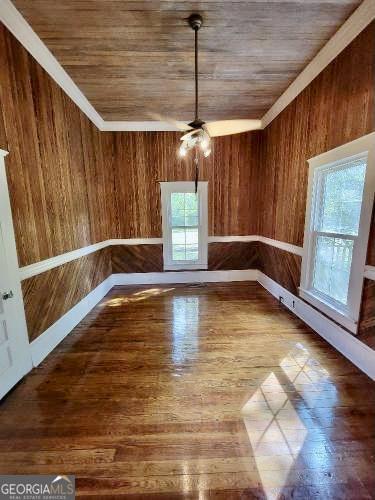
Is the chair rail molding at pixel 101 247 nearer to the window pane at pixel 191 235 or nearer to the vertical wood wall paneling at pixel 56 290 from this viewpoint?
the vertical wood wall paneling at pixel 56 290

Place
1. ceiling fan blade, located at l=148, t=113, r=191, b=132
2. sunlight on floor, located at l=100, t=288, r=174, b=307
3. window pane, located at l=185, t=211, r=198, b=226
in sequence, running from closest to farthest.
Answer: sunlight on floor, located at l=100, t=288, r=174, b=307 < ceiling fan blade, located at l=148, t=113, r=191, b=132 < window pane, located at l=185, t=211, r=198, b=226

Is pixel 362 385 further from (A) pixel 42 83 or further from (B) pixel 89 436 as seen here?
(A) pixel 42 83

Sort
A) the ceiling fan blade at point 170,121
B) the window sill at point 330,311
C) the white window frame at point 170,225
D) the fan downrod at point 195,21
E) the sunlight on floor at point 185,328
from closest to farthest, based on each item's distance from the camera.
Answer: the fan downrod at point 195,21 → the window sill at point 330,311 → the sunlight on floor at point 185,328 → the ceiling fan blade at point 170,121 → the white window frame at point 170,225

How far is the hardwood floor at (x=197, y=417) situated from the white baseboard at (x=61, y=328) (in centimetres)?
11

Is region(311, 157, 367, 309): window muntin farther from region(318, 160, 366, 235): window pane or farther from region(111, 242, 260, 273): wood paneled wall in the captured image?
region(111, 242, 260, 273): wood paneled wall

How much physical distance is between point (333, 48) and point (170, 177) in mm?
2754

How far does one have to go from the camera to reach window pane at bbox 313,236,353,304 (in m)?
2.27

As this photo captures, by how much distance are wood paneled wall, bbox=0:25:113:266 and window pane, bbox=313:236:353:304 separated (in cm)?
313

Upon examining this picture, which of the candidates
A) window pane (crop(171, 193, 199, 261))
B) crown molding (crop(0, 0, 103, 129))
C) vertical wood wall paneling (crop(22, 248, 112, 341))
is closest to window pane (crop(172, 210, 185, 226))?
window pane (crop(171, 193, 199, 261))

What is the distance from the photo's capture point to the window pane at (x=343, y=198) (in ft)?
6.95

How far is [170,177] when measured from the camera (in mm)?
4188

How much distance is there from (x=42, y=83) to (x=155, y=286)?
3.33 meters

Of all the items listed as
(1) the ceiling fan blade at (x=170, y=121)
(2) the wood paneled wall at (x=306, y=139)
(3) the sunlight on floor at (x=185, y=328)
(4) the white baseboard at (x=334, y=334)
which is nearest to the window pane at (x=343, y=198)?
(2) the wood paneled wall at (x=306, y=139)

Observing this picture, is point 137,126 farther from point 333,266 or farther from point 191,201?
point 333,266
